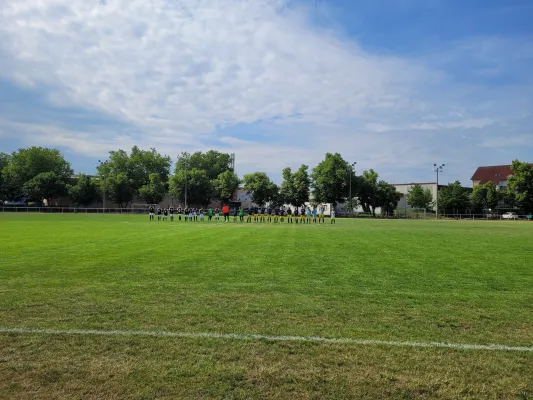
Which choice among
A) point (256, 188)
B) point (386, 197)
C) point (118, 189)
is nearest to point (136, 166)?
point (118, 189)

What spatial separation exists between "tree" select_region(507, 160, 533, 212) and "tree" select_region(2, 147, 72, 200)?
9716 cm

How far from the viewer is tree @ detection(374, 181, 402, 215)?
88938 mm

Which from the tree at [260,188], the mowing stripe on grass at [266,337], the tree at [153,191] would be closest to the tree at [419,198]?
the tree at [260,188]

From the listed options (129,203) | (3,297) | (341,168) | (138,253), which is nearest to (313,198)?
(341,168)

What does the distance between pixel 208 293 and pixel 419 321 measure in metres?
3.75

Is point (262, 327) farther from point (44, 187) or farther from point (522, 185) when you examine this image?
point (522, 185)

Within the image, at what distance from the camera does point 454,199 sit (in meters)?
86.5

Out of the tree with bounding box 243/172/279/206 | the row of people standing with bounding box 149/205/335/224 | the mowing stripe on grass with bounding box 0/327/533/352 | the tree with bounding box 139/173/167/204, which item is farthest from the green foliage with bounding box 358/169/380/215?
the mowing stripe on grass with bounding box 0/327/533/352

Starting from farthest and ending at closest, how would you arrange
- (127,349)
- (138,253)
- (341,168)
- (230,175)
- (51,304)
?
(230,175) → (341,168) → (138,253) → (51,304) → (127,349)

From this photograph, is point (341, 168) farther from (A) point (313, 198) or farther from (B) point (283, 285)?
(B) point (283, 285)

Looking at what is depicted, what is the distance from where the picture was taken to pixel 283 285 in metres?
8.55

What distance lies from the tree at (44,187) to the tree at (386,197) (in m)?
68.2

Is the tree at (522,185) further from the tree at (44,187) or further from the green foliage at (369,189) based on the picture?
the tree at (44,187)

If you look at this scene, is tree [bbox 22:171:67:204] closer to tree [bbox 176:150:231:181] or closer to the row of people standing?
tree [bbox 176:150:231:181]
